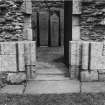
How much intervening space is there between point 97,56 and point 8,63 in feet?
7.60

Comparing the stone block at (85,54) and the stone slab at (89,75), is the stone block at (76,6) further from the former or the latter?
the stone slab at (89,75)

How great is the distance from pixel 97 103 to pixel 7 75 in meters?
2.40

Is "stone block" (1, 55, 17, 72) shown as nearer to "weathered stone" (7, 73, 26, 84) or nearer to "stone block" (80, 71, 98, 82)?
"weathered stone" (7, 73, 26, 84)

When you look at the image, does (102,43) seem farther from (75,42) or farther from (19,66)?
(19,66)

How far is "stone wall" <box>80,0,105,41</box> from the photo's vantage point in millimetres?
4703

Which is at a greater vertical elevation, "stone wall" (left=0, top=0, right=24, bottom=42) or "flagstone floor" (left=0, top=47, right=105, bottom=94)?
"stone wall" (left=0, top=0, right=24, bottom=42)

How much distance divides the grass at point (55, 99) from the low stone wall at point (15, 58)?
0.84 metres

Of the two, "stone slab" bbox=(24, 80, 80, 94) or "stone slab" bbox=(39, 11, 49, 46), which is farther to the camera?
"stone slab" bbox=(39, 11, 49, 46)

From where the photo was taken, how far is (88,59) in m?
4.81

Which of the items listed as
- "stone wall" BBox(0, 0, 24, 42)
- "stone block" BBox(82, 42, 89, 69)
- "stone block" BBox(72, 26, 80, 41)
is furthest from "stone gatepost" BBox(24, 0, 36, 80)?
"stone block" BBox(82, 42, 89, 69)

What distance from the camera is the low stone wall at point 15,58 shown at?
4.72 m

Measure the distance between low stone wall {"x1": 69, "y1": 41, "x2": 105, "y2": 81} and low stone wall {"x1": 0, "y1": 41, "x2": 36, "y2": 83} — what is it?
111 centimetres

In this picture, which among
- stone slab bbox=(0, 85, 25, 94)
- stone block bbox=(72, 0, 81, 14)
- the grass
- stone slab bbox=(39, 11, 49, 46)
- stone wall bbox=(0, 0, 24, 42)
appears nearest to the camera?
the grass

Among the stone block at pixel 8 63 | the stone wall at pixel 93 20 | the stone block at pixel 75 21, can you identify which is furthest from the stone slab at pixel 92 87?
the stone block at pixel 8 63
